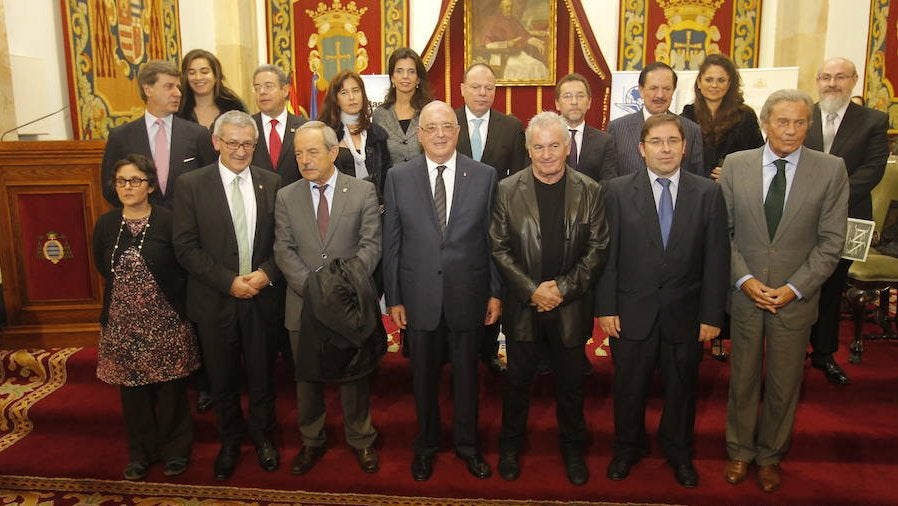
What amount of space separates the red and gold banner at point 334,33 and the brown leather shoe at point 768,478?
6200mm

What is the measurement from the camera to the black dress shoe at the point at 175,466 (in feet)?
10.6

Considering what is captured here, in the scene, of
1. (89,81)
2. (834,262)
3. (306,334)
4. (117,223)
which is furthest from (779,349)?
(89,81)

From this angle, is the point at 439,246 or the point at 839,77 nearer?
the point at 439,246

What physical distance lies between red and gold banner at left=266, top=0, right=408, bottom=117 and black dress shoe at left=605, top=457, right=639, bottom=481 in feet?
19.4

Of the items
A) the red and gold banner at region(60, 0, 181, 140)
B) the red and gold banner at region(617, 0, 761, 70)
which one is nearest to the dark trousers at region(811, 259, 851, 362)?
the red and gold banner at region(617, 0, 761, 70)

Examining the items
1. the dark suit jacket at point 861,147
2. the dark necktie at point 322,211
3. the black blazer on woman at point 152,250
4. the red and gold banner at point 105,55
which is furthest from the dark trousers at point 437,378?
the red and gold banner at point 105,55

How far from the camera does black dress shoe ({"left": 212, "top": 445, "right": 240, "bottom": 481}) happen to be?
322 cm

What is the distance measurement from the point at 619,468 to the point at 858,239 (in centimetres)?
159

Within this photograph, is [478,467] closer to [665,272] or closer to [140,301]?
[665,272]

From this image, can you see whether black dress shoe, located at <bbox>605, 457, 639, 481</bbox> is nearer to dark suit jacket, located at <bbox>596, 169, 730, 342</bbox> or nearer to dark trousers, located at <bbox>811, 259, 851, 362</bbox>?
dark suit jacket, located at <bbox>596, 169, 730, 342</bbox>

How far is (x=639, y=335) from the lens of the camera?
294cm

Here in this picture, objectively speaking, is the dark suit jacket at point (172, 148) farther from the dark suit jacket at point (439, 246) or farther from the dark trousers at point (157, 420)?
the dark suit jacket at point (439, 246)

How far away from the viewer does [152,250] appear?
3074 millimetres

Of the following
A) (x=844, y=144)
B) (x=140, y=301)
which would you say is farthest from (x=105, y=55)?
(x=844, y=144)
